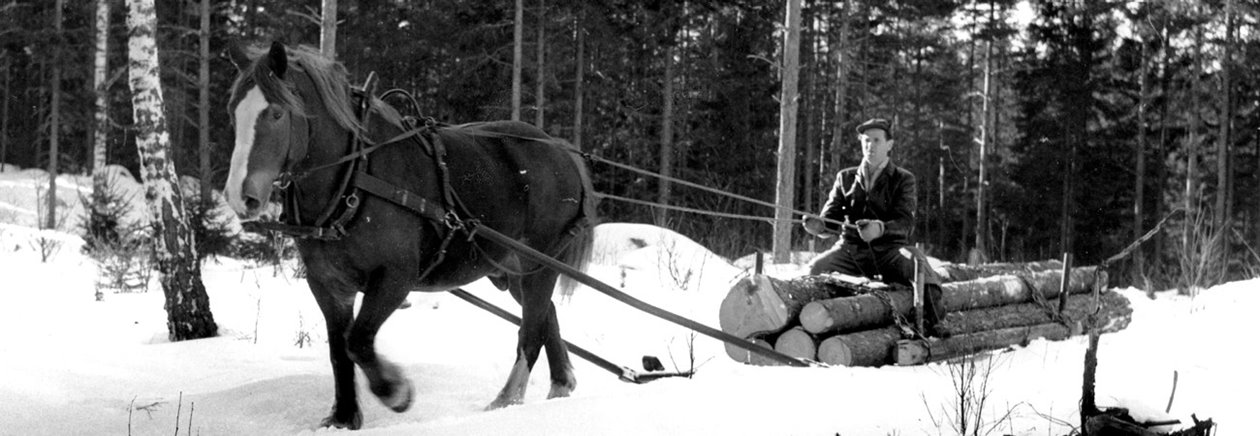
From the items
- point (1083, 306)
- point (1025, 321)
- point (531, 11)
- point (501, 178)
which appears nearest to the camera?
point (501, 178)

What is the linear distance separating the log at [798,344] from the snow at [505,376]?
33 centimetres

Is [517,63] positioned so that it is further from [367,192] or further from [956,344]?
[367,192]

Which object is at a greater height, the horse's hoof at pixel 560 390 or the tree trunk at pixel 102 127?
the tree trunk at pixel 102 127

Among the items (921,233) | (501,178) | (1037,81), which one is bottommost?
(921,233)

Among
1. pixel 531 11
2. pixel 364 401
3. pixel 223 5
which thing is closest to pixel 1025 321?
pixel 364 401

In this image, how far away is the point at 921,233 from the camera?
3516 centimetres

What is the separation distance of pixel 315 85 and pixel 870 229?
A: 3.70 metres

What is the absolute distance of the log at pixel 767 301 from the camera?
623cm

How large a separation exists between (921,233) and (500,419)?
1316 inches

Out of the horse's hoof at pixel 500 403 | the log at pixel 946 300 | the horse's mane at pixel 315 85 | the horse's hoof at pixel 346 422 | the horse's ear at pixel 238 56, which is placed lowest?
the horse's hoof at pixel 500 403

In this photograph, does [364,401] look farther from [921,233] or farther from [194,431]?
[921,233]

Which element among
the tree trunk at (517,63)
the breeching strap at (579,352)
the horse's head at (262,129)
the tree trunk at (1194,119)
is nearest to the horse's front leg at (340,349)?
the horse's head at (262,129)

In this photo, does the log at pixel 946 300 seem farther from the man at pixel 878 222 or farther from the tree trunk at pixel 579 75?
the tree trunk at pixel 579 75

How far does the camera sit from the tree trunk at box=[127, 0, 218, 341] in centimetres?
692
